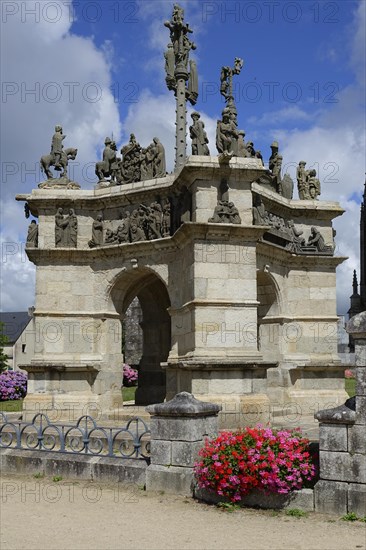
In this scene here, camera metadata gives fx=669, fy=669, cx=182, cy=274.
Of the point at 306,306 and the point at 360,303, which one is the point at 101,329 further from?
the point at 360,303

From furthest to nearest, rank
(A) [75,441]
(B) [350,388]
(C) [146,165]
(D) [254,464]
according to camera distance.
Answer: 1. (B) [350,388]
2. (C) [146,165]
3. (A) [75,441]
4. (D) [254,464]

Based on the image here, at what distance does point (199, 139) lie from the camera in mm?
14711

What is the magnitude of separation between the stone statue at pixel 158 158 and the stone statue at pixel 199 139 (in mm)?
1436

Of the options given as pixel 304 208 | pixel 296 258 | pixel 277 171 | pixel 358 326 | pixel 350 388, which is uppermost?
pixel 277 171

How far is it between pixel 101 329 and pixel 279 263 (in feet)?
15.6

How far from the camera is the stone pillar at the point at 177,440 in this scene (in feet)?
28.9

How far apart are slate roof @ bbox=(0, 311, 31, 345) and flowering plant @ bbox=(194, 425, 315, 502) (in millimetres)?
49800

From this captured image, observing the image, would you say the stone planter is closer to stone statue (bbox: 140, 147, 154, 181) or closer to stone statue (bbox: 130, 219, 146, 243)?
stone statue (bbox: 130, 219, 146, 243)

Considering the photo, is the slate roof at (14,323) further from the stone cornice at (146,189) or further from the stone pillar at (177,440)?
the stone pillar at (177,440)

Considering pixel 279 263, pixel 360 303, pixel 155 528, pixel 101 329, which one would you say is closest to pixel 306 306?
pixel 279 263

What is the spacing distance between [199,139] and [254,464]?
8517 mm

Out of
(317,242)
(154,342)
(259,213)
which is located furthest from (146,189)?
(154,342)

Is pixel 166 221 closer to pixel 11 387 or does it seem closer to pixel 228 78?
pixel 228 78

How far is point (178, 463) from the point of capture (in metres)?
8.92
